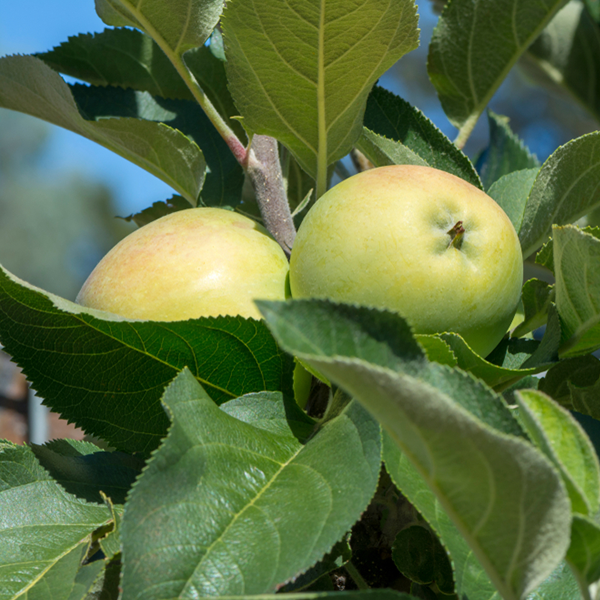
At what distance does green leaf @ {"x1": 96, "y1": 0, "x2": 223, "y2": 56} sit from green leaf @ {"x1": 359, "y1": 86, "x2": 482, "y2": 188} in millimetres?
160

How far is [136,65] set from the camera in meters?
0.68

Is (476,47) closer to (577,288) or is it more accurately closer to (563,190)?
(563,190)

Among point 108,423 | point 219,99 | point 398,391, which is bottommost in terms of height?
point 108,423

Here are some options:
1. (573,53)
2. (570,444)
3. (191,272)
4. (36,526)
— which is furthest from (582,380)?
(573,53)

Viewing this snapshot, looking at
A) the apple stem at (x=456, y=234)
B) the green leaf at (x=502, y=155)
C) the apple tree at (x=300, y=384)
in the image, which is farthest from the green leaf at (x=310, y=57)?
the green leaf at (x=502, y=155)

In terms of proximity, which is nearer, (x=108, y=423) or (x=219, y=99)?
(x=108, y=423)

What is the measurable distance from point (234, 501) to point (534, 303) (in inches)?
11.5

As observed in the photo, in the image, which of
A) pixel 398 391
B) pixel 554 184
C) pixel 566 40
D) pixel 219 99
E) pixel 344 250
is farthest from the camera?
pixel 566 40

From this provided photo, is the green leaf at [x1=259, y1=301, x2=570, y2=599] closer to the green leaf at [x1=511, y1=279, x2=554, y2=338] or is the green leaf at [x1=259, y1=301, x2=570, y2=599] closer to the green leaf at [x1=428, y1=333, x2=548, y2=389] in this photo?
the green leaf at [x1=428, y1=333, x2=548, y2=389]

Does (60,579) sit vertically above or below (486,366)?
below

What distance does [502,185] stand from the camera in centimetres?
58

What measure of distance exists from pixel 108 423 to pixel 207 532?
17 cm

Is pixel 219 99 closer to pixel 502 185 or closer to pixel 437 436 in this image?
pixel 502 185

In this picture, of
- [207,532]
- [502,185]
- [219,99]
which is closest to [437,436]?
[207,532]
